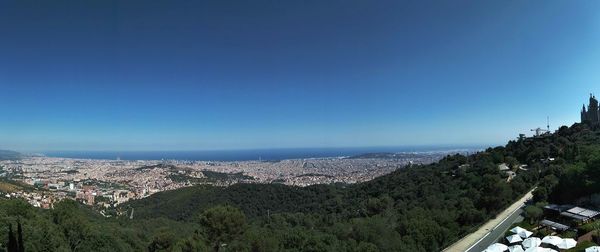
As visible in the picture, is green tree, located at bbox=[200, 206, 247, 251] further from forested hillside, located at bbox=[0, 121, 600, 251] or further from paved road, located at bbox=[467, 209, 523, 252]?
paved road, located at bbox=[467, 209, 523, 252]

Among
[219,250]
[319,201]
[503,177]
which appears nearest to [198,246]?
[219,250]

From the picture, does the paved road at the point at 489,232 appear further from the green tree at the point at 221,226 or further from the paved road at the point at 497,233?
the green tree at the point at 221,226

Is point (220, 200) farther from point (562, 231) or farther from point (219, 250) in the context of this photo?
point (562, 231)

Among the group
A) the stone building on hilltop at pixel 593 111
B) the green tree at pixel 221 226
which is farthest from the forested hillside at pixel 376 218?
the stone building on hilltop at pixel 593 111

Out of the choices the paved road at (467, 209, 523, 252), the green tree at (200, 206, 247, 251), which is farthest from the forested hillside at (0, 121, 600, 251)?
the paved road at (467, 209, 523, 252)

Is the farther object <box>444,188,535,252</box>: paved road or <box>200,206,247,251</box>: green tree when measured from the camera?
<box>200,206,247,251</box>: green tree

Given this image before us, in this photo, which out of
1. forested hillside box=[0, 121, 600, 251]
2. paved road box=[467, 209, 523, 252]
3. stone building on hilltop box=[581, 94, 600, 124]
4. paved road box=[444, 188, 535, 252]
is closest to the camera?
paved road box=[467, 209, 523, 252]
